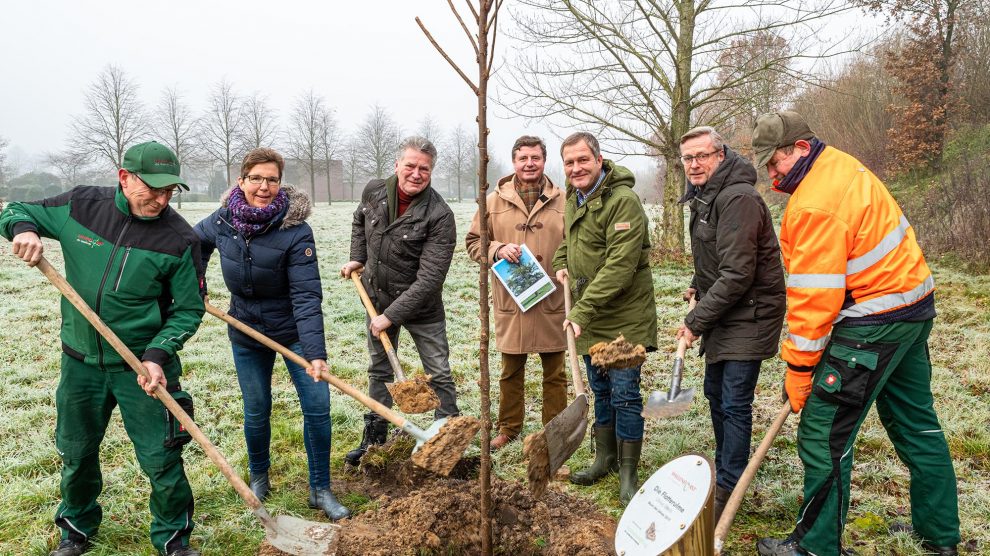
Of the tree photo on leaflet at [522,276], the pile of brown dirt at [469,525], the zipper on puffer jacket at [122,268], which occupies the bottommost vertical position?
the pile of brown dirt at [469,525]

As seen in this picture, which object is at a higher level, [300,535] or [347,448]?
[300,535]

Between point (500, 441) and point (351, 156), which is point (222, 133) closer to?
point (351, 156)

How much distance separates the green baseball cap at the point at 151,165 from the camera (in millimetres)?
2781

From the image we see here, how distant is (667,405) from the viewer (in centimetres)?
341

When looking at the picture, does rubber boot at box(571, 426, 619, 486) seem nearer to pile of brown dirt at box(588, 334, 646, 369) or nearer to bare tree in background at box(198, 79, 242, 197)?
pile of brown dirt at box(588, 334, 646, 369)

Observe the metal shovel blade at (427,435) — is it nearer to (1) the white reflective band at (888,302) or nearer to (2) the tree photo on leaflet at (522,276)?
(2) the tree photo on leaflet at (522,276)

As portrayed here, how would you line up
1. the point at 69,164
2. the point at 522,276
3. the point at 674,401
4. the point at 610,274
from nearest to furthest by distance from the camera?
the point at 674,401 < the point at 610,274 < the point at 522,276 < the point at 69,164

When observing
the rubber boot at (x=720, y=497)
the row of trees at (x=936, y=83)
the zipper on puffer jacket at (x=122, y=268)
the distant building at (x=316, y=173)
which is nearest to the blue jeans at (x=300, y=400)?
the zipper on puffer jacket at (x=122, y=268)

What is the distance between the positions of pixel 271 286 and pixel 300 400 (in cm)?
72

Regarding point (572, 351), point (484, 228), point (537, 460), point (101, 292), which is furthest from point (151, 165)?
point (572, 351)

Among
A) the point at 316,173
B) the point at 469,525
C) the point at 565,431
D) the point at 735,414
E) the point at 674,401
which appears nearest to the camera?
the point at 565,431

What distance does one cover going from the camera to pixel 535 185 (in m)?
4.30

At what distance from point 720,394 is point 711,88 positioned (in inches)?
351

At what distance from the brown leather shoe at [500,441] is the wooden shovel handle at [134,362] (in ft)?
6.40
